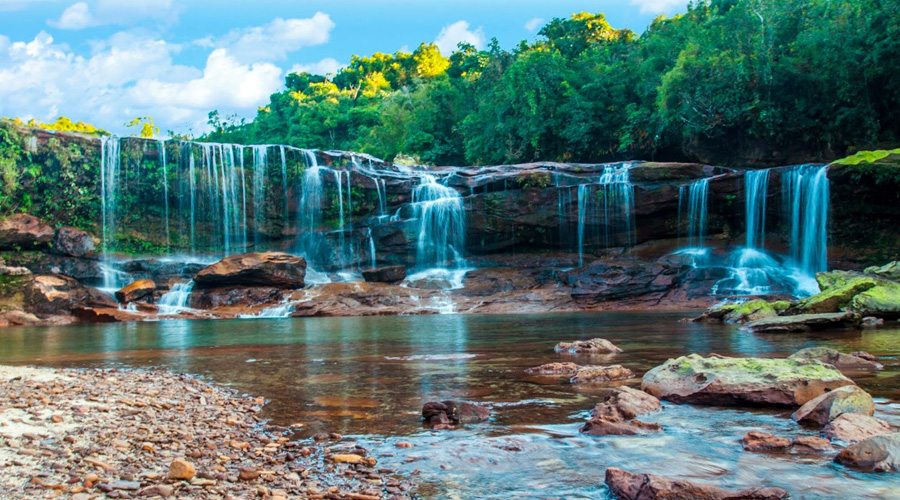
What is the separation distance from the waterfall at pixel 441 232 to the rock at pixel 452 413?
84.3 ft

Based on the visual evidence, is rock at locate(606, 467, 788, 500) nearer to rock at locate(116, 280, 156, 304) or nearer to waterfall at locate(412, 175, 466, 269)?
rock at locate(116, 280, 156, 304)

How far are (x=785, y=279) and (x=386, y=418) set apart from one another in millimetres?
22959

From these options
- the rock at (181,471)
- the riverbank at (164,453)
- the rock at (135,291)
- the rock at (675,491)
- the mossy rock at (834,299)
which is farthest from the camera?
the rock at (135,291)

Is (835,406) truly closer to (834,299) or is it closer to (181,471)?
(181,471)

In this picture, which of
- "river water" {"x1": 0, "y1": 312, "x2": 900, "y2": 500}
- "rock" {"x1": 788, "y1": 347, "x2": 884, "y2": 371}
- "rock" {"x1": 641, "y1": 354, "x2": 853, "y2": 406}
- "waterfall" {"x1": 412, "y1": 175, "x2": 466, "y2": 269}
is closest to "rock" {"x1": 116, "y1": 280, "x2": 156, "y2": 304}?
"river water" {"x1": 0, "y1": 312, "x2": 900, "y2": 500}

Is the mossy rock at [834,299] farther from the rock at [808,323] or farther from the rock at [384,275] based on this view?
the rock at [384,275]

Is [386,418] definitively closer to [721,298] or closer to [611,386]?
[611,386]

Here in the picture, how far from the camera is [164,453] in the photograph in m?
4.53

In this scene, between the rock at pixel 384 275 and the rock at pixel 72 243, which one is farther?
the rock at pixel 72 243

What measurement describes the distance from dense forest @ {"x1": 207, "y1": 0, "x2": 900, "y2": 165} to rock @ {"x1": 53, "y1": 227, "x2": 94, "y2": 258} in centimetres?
2134

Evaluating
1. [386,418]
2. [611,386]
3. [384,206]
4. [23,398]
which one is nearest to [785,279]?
[384,206]

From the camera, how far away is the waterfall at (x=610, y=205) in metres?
30.3

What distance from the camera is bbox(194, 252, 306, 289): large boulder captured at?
26875mm

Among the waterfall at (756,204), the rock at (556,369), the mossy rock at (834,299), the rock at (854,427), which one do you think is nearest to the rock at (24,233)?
the rock at (556,369)
